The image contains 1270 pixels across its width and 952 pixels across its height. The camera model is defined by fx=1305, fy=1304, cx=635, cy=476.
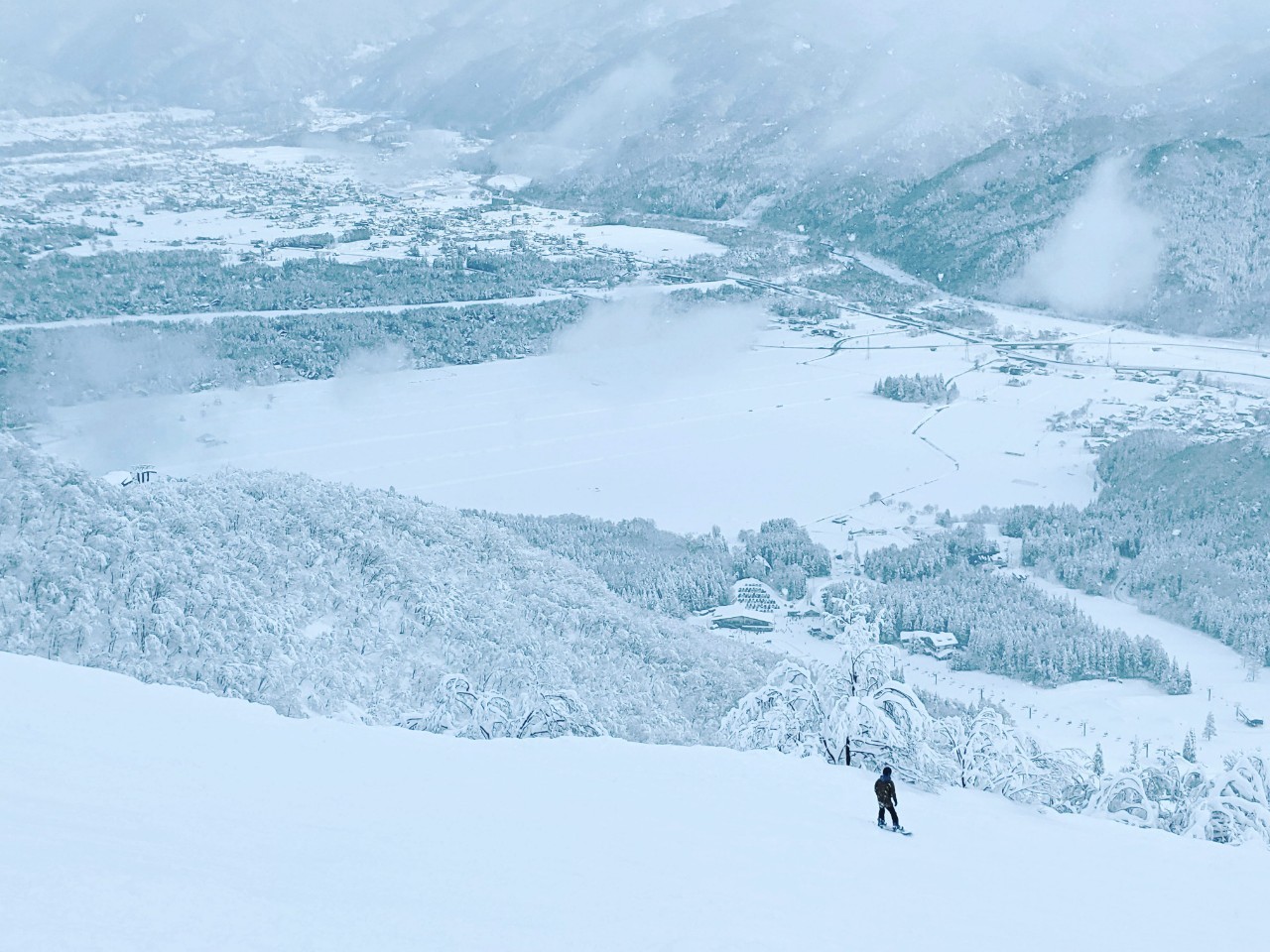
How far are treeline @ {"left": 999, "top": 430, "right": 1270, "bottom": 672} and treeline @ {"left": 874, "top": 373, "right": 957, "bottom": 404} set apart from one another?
11522 mm

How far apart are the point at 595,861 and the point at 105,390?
47.8 m

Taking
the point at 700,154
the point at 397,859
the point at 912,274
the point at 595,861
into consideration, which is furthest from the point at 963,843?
the point at 700,154

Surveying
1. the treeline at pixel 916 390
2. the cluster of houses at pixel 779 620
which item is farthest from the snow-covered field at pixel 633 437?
the cluster of houses at pixel 779 620

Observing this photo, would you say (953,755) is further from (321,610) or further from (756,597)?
(756,597)

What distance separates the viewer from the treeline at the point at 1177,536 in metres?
32.4

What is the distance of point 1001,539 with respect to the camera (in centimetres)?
3906

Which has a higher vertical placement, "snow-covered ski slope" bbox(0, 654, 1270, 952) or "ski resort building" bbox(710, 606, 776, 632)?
"snow-covered ski slope" bbox(0, 654, 1270, 952)

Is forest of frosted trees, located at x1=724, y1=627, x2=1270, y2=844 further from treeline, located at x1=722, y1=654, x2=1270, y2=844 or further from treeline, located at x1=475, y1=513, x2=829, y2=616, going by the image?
treeline, located at x1=475, y1=513, x2=829, y2=616

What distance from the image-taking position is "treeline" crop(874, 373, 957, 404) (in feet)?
188

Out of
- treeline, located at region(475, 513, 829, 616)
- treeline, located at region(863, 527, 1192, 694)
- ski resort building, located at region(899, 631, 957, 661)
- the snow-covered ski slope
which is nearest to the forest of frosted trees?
the snow-covered ski slope

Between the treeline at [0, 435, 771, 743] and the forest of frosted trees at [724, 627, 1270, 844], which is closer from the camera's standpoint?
the forest of frosted trees at [724, 627, 1270, 844]

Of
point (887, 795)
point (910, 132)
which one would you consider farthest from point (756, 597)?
point (910, 132)

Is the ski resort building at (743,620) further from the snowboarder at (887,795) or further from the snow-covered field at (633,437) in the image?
the snowboarder at (887,795)

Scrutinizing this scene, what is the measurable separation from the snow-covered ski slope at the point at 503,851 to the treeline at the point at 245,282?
59.5 m
